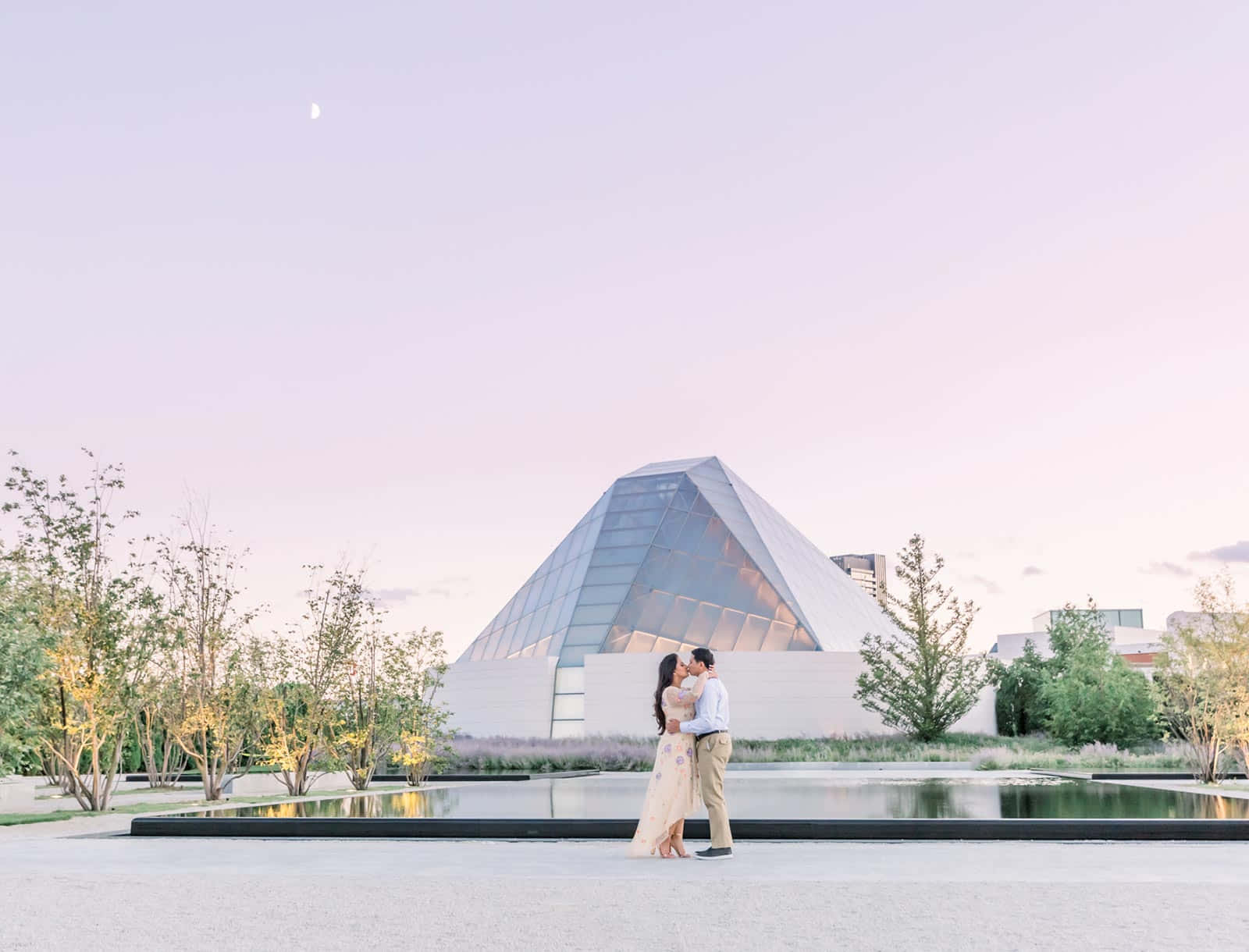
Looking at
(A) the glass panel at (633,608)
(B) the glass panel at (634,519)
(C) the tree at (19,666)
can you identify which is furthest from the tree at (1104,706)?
(C) the tree at (19,666)

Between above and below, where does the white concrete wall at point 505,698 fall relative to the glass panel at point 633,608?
below

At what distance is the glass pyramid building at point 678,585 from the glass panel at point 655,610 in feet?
0.12

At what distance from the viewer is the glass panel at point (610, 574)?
129ft

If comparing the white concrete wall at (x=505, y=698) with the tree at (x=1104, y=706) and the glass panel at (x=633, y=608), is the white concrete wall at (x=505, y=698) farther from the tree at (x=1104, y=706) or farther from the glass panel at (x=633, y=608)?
the tree at (x=1104, y=706)

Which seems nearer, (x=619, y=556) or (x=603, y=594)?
(x=603, y=594)

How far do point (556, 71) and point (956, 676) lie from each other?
22.8m

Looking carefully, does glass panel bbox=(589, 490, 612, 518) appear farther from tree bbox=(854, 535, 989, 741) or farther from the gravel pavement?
the gravel pavement

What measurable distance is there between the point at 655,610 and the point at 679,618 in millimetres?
868

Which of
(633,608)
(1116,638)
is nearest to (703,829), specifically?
(633,608)

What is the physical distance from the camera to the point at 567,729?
3650 cm

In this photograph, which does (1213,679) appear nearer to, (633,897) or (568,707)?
(633,897)

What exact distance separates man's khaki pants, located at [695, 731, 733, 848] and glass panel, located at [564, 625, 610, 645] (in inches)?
1091

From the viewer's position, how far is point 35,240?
19.4 metres

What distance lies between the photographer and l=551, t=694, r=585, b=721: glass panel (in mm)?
36438
